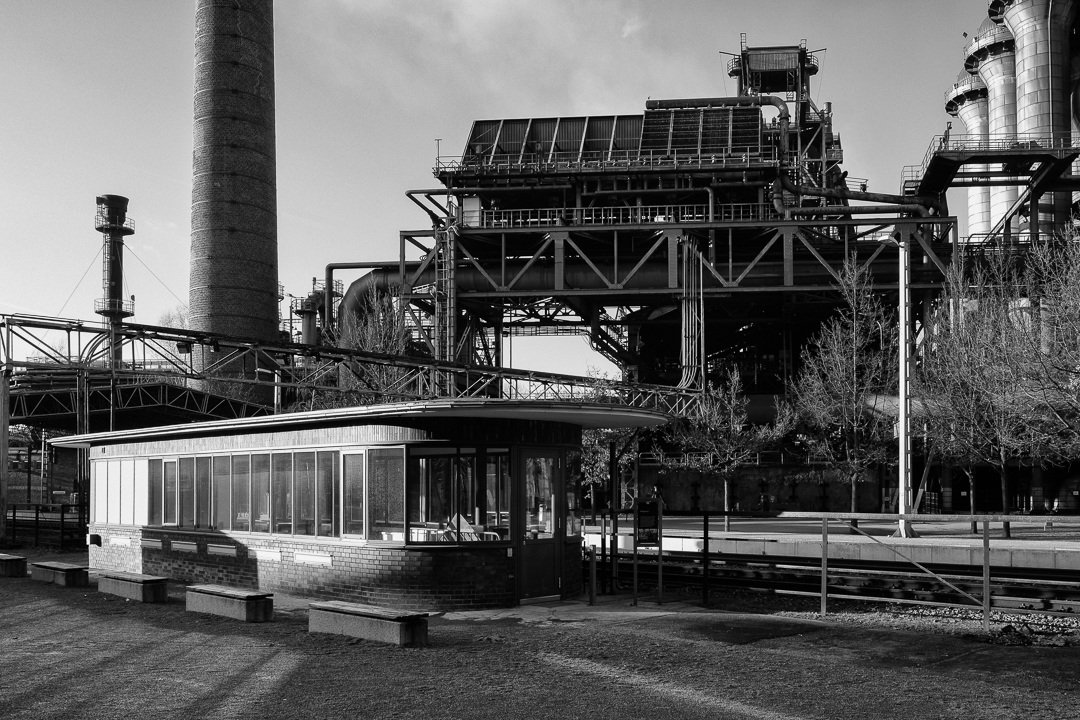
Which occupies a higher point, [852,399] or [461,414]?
[852,399]

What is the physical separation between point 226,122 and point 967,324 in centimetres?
3974

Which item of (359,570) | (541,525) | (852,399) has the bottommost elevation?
(359,570)

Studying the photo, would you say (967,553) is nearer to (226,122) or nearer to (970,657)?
(970,657)

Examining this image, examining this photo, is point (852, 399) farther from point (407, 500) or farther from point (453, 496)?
point (407, 500)

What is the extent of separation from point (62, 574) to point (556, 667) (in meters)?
11.3

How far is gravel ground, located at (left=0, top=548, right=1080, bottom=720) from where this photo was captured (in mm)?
8594

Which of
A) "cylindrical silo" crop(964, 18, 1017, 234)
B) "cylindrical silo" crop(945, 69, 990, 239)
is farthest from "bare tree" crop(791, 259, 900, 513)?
"cylindrical silo" crop(945, 69, 990, 239)

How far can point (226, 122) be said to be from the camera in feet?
189

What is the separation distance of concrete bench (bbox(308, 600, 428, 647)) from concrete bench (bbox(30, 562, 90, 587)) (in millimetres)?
→ 7304

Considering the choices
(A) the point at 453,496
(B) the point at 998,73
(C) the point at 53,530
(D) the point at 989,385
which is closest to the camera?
(A) the point at 453,496

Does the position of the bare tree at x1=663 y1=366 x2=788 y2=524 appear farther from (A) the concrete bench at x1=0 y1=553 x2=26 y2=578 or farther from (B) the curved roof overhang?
(A) the concrete bench at x1=0 y1=553 x2=26 y2=578

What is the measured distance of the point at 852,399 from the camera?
126ft

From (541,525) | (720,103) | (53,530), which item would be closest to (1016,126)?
(720,103)

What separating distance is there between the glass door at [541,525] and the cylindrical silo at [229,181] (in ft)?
146
